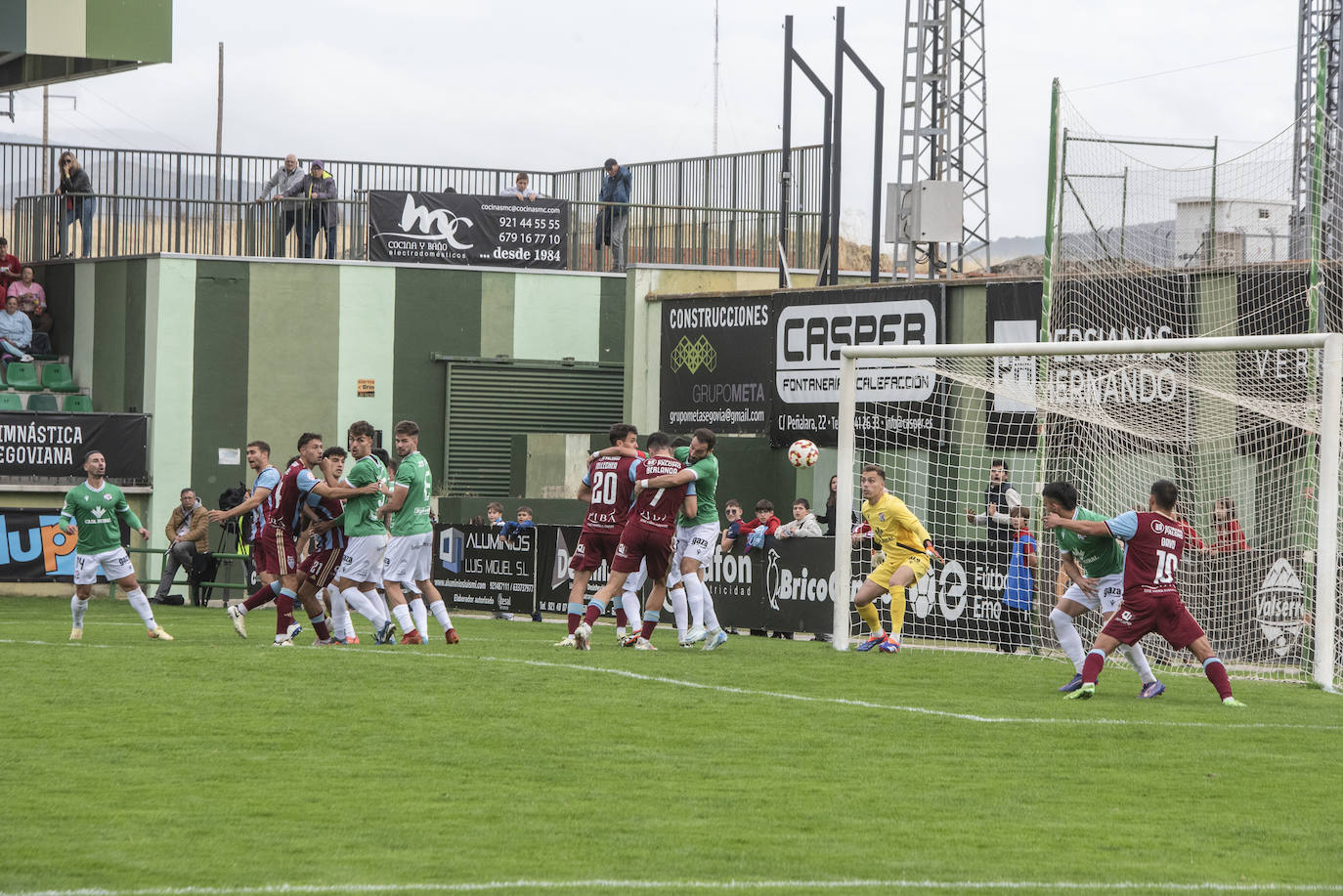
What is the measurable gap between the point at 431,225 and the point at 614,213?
3556mm

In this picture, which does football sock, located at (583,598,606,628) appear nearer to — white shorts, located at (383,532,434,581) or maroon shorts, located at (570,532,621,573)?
maroon shorts, located at (570,532,621,573)

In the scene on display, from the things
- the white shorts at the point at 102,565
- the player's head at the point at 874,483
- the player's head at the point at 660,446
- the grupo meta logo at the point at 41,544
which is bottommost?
the grupo meta logo at the point at 41,544

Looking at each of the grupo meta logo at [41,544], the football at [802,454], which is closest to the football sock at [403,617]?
the football at [802,454]

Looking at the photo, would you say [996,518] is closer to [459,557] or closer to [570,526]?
[570,526]

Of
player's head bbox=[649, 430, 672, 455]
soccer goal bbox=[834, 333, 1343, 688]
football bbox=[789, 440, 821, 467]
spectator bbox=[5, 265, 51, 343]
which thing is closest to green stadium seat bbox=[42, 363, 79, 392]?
spectator bbox=[5, 265, 51, 343]

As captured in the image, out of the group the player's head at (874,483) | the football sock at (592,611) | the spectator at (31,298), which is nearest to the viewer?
the football sock at (592,611)

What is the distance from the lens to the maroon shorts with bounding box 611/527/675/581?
51.9 ft

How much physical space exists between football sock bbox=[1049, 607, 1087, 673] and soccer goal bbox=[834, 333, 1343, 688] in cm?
229

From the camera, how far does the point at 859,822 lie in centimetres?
789

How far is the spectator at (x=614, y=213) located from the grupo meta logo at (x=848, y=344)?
23.0ft

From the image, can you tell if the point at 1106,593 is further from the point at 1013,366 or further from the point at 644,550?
the point at 1013,366

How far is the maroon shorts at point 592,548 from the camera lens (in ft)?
53.6

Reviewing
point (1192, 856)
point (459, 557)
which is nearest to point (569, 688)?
point (1192, 856)

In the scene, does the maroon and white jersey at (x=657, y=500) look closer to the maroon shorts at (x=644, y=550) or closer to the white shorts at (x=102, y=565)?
the maroon shorts at (x=644, y=550)
